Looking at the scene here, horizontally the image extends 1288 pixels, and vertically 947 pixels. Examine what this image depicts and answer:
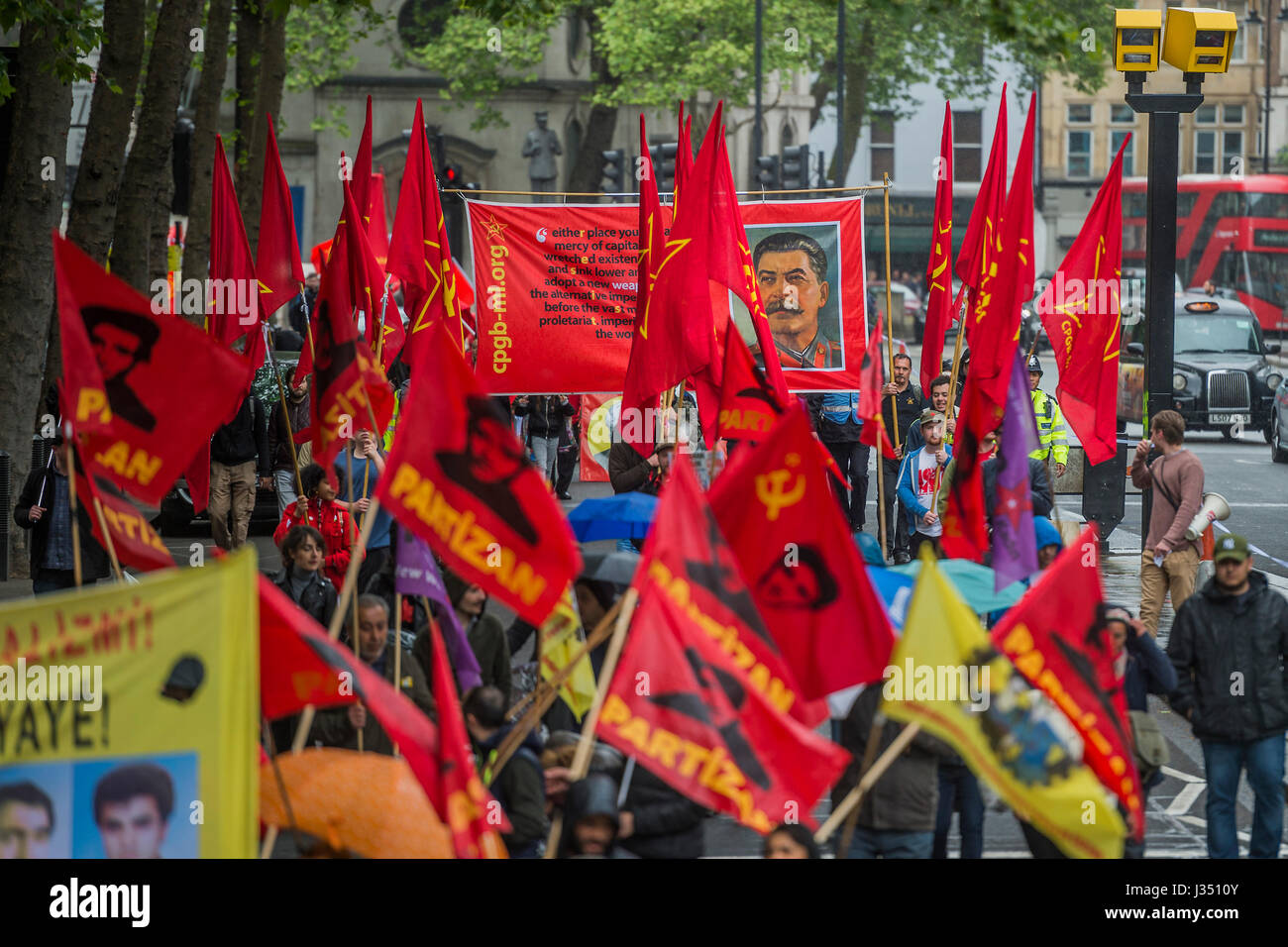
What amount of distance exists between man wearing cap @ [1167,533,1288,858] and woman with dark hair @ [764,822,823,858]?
7.54 ft

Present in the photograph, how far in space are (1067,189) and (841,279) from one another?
2179 inches

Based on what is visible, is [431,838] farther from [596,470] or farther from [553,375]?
[596,470]

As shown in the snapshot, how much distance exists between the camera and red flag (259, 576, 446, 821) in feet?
17.6

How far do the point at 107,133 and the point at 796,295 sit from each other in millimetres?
5692

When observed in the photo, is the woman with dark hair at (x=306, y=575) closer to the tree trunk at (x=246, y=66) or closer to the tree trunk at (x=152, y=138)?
the tree trunk at (x=152, y=138)

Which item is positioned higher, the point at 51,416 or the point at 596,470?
the point at 51,416

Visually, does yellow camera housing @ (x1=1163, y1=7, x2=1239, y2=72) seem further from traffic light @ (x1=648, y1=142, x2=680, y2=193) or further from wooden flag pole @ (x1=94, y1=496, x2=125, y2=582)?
traffic light @ (x1=648, y1=142, x2=680, y2=193)

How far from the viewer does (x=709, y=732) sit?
5598mm

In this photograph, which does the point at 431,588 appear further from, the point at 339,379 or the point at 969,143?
the point at 969,143

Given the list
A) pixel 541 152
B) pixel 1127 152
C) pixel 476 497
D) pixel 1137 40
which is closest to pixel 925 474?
pixel 1137 40

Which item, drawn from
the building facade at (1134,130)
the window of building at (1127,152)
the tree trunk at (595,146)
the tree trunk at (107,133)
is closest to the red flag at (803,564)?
the tree trunk at (107,133)

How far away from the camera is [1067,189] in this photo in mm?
65938

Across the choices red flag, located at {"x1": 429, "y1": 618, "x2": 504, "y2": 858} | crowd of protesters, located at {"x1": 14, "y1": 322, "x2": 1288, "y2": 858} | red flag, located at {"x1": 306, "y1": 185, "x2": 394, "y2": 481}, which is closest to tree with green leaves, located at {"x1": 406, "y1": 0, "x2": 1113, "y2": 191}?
crowd of protesters, located at {"x1": 14, "y1": 322, "x2": 1288, "y2": 858}

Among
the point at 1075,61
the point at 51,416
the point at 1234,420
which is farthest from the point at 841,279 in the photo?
the point at 1075,61
